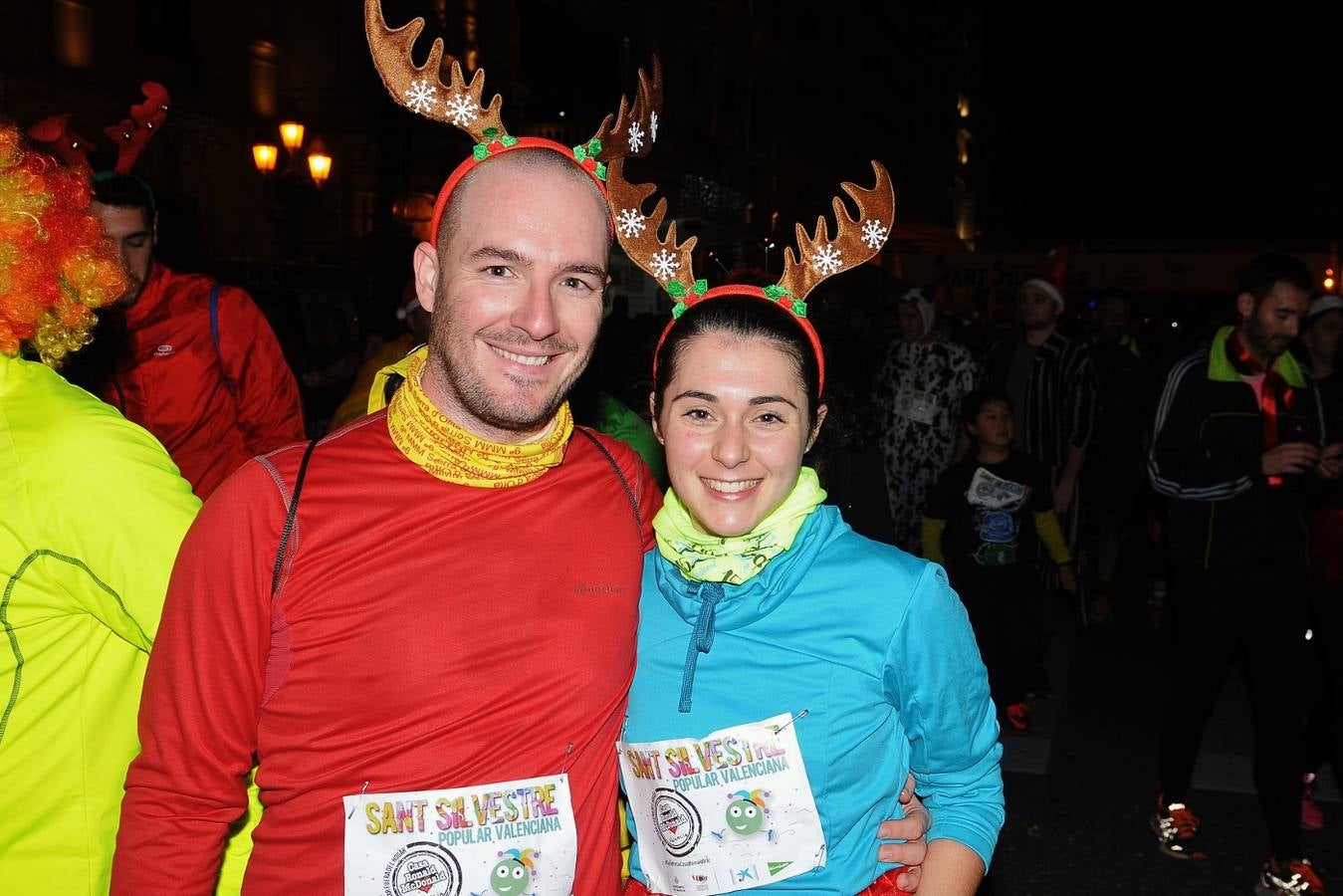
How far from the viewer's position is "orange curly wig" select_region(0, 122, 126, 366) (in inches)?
72.6

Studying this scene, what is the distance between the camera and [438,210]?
2.25 m

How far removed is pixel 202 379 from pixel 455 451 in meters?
2.49

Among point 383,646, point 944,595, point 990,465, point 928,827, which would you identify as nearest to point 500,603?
point 383,646

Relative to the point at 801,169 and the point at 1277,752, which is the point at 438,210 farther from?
the point at 801,169

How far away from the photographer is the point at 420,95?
2.33 metres

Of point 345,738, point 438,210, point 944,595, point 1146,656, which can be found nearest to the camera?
point 345,738

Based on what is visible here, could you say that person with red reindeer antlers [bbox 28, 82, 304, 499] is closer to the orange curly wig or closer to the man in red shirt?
the man in red shirt

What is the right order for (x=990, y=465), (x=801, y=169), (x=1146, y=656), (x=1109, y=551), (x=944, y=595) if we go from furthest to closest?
1. (x=801, y=169)
2. (x=1109, y=551)
3. (x=1146, y=656)
4. (x=990, y=465)
5. (x=944, y=595)

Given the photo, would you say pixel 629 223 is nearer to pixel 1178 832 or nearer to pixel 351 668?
pixel 351 668

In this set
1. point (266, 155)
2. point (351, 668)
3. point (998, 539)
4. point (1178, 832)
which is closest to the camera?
point (351, 668)

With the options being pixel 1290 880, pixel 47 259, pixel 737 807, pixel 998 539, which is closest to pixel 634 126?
pixel 47 259

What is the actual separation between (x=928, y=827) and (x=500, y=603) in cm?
99

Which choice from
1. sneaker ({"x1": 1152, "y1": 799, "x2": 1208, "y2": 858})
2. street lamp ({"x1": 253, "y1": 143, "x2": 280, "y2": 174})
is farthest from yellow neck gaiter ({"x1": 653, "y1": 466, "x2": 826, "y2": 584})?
street lamp ({"x1": 253, "y1": 143, "x2": 280, "y2": 174})

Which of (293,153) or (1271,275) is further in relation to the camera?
(293,153)
